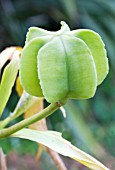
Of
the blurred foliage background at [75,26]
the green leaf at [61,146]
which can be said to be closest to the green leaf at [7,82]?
the green leaf at [61,146]

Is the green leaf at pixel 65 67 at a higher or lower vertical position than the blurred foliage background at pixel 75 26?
higher

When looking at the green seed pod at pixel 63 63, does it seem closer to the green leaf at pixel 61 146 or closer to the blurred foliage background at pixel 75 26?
the green leaf at pixel 61 146

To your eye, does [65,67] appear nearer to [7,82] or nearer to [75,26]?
[7,82]

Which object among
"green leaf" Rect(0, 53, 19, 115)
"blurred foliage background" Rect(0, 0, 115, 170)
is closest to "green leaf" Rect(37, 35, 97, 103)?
"green leaf" Rect(0, 53, 19, 115)

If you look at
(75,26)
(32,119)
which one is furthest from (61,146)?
(75,26)

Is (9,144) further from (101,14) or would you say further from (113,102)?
(101,14)
